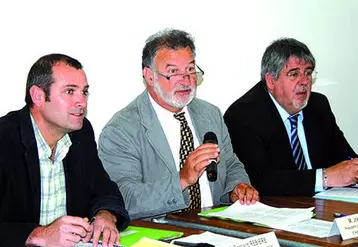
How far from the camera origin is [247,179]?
11.2 ft

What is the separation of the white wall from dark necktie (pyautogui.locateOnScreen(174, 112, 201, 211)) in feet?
1.64

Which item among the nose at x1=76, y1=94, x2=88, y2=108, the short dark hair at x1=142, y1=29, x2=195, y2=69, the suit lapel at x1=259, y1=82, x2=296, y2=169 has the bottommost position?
the suit lapel at x1=259, y1=82, x2=296, y2=169

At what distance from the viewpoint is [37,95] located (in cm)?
283

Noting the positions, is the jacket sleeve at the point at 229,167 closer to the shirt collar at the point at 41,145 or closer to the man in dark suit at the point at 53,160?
the man in dark suit at the point at 53,160

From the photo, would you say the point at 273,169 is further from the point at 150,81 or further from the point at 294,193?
the point at 150,81

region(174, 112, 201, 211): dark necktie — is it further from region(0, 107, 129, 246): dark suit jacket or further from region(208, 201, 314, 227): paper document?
region(0, 107, 129, 246): dark suit jacket

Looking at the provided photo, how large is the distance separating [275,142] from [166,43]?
897mm

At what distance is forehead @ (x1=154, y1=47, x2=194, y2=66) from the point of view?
3.32m

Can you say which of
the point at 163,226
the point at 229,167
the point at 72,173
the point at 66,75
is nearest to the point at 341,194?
the point at 229,167

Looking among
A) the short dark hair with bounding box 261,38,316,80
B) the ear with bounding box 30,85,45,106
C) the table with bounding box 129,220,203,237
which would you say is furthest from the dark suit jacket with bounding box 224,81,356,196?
the ear with bounding box 30,85,45,106

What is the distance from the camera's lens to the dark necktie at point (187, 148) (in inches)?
130

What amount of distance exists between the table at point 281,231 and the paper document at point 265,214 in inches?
2.1

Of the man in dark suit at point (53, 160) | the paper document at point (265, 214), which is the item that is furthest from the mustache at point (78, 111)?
the paper document at point (265, 214)

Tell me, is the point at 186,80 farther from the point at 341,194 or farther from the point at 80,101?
the point at 341,194
